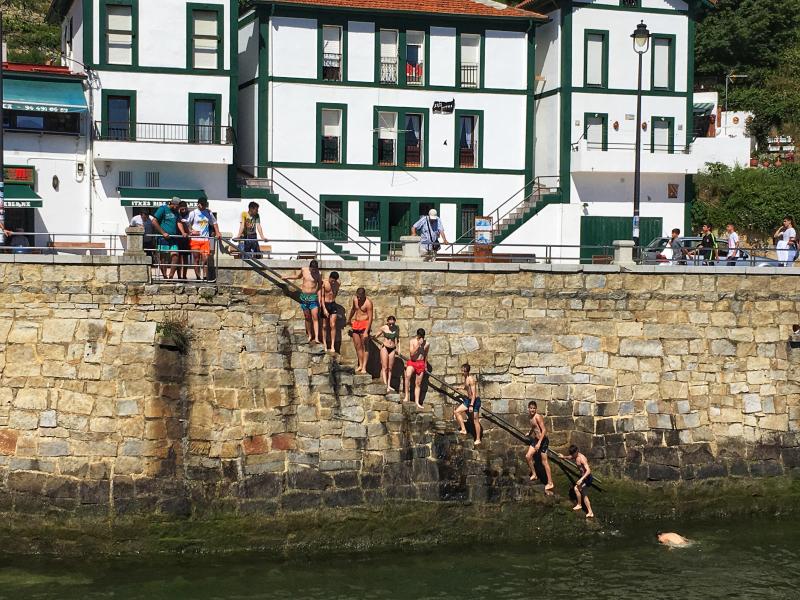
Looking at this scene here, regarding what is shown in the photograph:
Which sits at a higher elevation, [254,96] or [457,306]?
[254,96]

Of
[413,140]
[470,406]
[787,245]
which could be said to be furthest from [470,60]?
[470,406]

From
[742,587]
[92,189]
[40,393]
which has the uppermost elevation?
[92,189]

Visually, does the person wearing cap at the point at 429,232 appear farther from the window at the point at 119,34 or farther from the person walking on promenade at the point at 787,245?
the window at the point at 119,34

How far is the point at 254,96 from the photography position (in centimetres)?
3522

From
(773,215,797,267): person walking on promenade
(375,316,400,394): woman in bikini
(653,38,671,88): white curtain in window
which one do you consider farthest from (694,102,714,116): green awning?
(375,316,400,394): woman in bikini

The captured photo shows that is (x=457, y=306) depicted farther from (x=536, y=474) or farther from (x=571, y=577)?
(x=571, y=577)

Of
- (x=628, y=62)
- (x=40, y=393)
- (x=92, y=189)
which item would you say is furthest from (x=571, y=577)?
(x=628, y=62)

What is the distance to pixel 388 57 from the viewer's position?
35.9 metres

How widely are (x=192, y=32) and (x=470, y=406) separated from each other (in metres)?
14.7

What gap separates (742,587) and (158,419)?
34.0ft

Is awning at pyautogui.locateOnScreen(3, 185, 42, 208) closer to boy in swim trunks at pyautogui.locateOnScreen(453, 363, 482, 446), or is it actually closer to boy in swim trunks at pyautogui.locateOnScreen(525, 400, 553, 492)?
boy in swim trunks at pyautogui.locateOnScreen(453, 363, 482, 446)

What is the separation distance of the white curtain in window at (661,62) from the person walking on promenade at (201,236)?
62.9 feet

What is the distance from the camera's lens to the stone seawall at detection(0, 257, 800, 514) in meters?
21.2

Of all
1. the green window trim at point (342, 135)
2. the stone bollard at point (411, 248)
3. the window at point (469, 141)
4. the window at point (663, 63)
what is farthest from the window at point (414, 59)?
the stone bollard at point (411, 248)
